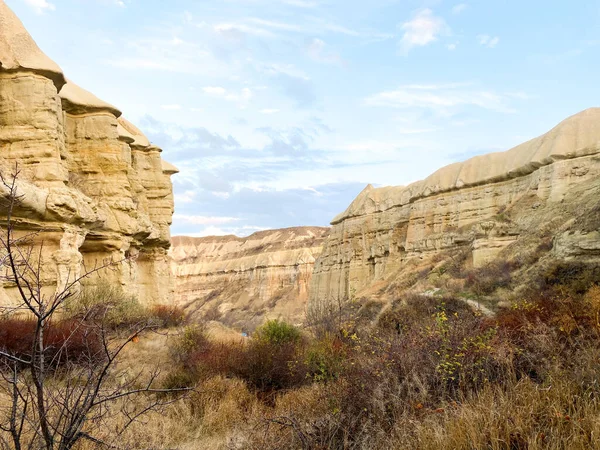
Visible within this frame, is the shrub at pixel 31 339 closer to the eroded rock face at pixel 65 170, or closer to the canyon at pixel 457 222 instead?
the eroded rock face at pixel 65 170

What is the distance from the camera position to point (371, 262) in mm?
46312

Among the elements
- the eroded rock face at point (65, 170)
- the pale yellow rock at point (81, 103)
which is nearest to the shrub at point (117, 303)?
the eroded rock face at point (65, 170)

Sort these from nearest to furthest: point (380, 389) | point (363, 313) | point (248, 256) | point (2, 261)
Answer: point (2, 261) < point (380, 389) < point (363, 313) < point (248, 256)

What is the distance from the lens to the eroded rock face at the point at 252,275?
6688 cm

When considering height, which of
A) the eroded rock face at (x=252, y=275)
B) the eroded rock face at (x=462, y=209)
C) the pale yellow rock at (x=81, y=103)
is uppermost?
the pale yellow rock at (x=81, y=103)

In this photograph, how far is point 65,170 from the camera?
17031 mm

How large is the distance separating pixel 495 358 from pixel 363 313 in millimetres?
16321

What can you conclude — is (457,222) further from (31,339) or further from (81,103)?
(31,339)

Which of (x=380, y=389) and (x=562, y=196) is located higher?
(x=562, y=196)

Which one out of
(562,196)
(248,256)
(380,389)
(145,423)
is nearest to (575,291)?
(380,389)

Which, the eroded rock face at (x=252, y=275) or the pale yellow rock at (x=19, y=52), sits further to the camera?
the eroded rock face at (x=252, y=275)

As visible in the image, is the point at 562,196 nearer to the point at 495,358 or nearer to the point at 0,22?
the point at 495,358

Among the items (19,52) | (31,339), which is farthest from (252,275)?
(31,339)

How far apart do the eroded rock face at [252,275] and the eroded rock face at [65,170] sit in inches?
1565
